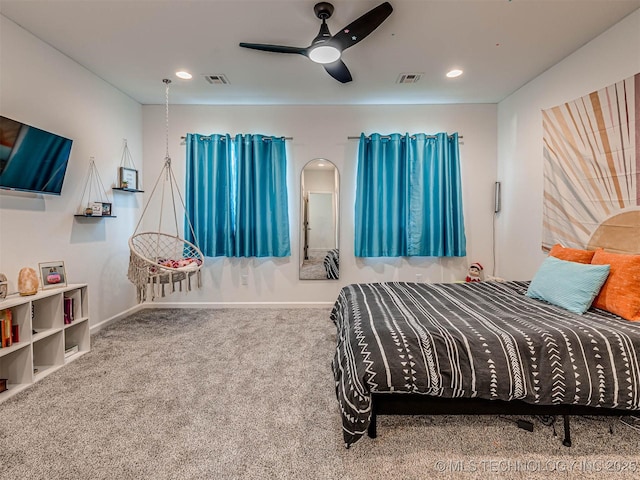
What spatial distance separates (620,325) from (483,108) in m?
3.14

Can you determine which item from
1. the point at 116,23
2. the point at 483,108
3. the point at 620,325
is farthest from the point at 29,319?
the point at 483,108

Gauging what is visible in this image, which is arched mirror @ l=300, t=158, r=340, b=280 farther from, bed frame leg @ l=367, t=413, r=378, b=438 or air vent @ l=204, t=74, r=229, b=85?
bed frame leg @ l=367, t=413, r=378, b=438

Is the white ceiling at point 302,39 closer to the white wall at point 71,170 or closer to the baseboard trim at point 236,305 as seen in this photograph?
the white wall at point 71,170

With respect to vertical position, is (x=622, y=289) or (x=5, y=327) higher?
(x=622, y=289)

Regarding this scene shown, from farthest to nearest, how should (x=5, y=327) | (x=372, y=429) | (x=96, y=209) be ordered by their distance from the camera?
(x=96, y=209) → (x=5, y=327) → (x=372, y=429)

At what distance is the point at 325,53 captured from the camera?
2.12m

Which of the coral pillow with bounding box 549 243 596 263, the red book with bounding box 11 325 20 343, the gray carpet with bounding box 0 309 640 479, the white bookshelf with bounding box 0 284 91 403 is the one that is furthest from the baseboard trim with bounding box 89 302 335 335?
the coral pillow with bounding box 549 243 596 263

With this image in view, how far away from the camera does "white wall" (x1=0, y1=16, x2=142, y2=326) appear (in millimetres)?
2361

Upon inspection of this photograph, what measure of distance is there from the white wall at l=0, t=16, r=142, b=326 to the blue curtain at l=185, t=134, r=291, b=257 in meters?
0.79

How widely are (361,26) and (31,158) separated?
2629 mm

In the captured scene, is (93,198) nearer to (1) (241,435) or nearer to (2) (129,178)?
(2) (129,178)

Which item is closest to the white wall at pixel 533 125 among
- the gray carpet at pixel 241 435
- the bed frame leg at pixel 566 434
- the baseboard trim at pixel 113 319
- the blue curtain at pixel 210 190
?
the bed frame leg at pixel 566 434

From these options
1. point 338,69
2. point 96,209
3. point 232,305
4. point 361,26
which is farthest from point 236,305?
point 361,26

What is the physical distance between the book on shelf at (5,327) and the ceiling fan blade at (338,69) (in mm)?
2886
